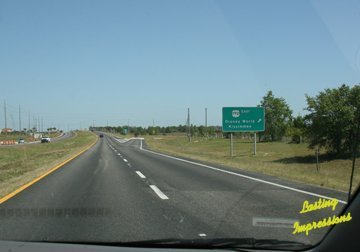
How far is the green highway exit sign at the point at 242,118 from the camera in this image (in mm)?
39656

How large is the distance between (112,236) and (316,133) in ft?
111

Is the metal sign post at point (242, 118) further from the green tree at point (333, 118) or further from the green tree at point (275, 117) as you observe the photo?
the green tree at point (275, 117)

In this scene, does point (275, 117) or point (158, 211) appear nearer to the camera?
point (158, 211)

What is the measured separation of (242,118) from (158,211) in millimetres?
30683

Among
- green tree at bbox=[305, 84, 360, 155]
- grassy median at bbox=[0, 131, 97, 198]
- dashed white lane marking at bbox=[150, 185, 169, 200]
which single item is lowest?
grassy median at bbox=[0, 131, 97, 198]

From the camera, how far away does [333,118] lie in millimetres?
37406

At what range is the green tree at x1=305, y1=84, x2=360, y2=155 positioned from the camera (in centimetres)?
3619

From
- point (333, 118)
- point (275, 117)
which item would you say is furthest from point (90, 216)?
point (275, 117)

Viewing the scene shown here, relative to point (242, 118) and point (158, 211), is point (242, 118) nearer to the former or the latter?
point (242, 118)

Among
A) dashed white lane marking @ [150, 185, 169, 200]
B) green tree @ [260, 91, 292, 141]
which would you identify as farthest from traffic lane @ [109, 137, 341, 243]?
green tree @ [260, 91, 292, 141]

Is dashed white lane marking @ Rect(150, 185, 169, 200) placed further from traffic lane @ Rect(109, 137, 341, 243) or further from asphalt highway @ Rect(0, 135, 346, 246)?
traffic lane @ Rect(109, 137, 341, 243)

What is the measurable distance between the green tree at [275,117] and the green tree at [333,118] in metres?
25.4

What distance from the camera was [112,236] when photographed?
279 inches

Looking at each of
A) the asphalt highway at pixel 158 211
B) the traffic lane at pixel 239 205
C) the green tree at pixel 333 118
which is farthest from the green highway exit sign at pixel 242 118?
the asphalt highway at pixel 158 211
